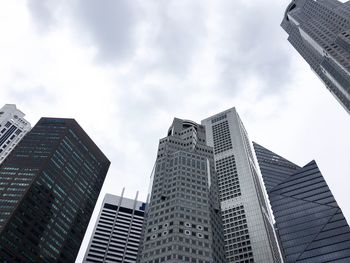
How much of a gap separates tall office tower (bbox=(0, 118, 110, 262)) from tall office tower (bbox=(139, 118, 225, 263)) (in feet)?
206

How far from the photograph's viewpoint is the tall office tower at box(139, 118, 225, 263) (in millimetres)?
98062

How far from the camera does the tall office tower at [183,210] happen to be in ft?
322

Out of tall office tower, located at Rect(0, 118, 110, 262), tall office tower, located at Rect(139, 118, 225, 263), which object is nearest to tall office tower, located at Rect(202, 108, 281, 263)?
tall office tower, located at Rect(139, 118, 225, 263)

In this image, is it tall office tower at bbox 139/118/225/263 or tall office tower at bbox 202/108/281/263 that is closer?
tall office tower at bbox 139/118/225/263

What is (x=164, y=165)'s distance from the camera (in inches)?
5325

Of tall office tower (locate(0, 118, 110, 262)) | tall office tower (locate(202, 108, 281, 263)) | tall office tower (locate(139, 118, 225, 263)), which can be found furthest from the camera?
tall office tower (locate(202, 108, 281, 263))

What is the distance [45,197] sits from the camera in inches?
6363

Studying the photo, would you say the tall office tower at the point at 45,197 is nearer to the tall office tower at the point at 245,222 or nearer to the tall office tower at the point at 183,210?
the tall office tower at the point at 183,210

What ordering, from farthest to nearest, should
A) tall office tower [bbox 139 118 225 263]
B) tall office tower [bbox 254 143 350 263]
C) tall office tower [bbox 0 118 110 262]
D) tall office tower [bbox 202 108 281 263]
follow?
tall office tower [bbox 202 108 281 263] < tall office tower [bbox 254 143 350 263] < tall office tower [bbox 0 118 110 262] < tall office tower [bbox 139 118 225 263]

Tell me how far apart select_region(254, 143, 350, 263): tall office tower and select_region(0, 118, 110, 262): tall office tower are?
347 ft

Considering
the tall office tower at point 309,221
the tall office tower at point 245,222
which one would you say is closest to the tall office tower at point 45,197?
the tall office tower at point 245,222

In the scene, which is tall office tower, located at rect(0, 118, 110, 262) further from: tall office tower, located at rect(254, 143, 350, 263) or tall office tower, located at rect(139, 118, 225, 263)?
tall office tower, located at rect(254, 143, 350, 263)

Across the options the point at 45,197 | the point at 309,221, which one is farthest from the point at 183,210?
the point at 309,221

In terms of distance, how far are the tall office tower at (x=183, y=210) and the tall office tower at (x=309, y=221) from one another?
5550 cm
